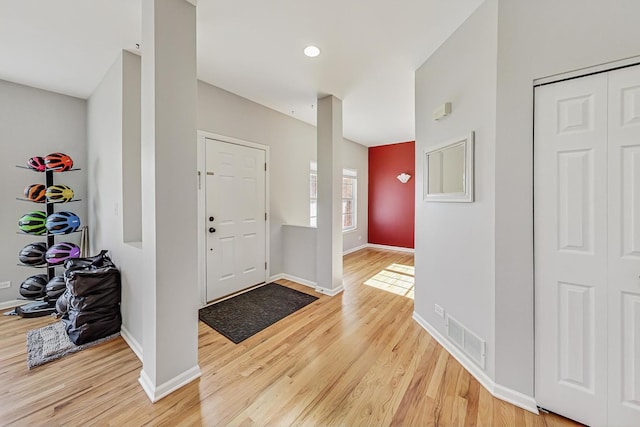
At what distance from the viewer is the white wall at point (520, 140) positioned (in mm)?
1384

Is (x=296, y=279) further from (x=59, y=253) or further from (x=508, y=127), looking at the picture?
(x=508, y=127)

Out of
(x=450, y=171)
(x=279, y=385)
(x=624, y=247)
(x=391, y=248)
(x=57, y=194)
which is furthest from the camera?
(x=391, y=248)

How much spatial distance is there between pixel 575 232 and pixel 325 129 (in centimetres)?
273

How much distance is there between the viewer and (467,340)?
1881 millimetres

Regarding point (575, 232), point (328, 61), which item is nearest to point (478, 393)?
point (575, 232)

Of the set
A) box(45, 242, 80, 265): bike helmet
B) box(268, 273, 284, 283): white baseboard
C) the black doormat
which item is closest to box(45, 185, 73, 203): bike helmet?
box(45, 242, 80, 265): bike helmet

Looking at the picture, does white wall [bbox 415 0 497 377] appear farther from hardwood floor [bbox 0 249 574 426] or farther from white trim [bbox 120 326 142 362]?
white trim [bbox 120 326 142 362]

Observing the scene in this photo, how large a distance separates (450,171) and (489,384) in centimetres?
158

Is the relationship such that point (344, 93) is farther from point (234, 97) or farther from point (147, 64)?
point (147, 64)

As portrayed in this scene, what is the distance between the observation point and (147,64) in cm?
158

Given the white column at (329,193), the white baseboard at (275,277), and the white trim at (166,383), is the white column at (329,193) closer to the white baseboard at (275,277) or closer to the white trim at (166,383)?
the white baseboard at (275,277)

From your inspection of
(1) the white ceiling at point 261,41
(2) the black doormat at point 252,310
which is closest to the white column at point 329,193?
(1) the white ceiling at point 261,41

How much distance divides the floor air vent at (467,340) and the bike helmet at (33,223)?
4.31 m

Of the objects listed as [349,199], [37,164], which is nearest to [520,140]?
[37,164]
